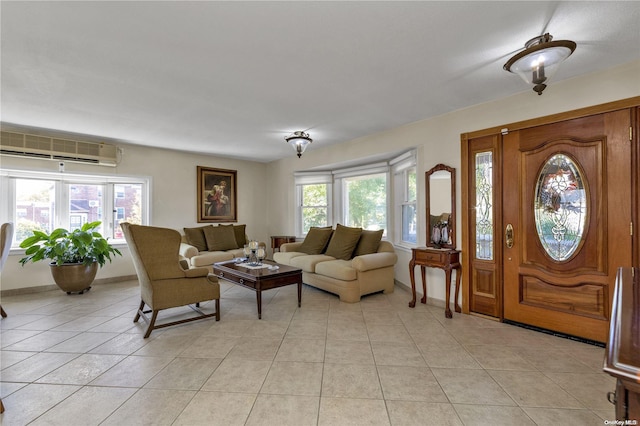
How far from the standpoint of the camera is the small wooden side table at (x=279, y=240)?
6172 millimetres

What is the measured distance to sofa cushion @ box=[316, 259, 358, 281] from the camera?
3.79 meters

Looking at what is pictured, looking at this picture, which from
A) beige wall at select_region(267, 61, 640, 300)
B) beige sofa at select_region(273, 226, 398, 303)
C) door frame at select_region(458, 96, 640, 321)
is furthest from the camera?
beige sofa at select_region(273, 226, 398, 303)

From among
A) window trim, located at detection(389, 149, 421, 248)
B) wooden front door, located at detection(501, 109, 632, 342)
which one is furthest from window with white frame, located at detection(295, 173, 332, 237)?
wooden front door, located at detection(501, 109, 632, 342)

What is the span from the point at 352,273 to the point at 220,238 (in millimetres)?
3028

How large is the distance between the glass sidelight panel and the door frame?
0.07m

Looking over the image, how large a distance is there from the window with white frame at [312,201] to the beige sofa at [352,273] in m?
1.60

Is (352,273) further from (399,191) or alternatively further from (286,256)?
(399,191)

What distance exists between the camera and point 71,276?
410 cm

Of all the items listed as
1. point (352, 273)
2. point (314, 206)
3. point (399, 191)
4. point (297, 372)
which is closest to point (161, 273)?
point (297, 372)

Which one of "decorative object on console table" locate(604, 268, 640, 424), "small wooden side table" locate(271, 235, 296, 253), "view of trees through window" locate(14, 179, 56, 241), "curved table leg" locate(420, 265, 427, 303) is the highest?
"view of trees through window" locate(14, 179, 56, 241)

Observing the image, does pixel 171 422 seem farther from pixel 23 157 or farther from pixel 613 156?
pixel 23 157

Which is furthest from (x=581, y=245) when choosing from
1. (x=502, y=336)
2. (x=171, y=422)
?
(x=171, y=422)

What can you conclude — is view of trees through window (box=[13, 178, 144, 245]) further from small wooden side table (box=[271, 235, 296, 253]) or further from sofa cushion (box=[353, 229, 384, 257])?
sofa cushion (box=[353, 229, 384, 257])

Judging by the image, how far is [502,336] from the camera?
9.07ft
